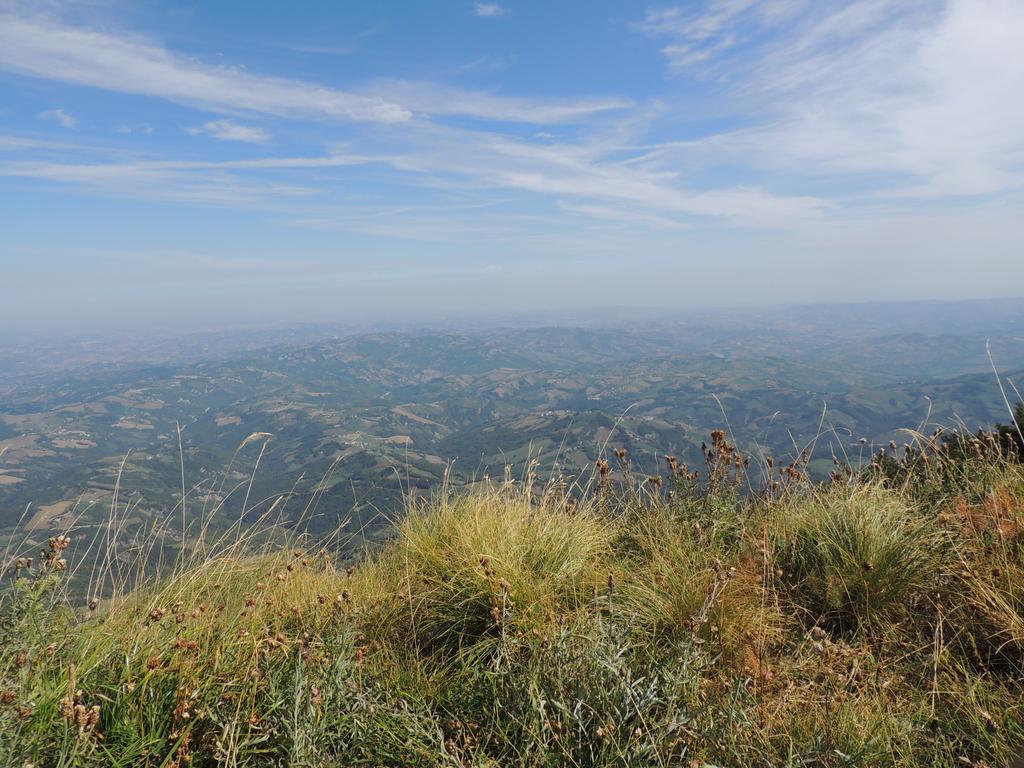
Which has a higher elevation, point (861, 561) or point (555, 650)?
point (555, 650)

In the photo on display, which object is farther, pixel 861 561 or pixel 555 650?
pixel 861 561

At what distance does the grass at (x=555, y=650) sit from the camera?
6.32 feet

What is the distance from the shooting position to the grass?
1.93 metres

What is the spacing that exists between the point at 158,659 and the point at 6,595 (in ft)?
3.67

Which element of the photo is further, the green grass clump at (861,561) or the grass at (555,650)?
the green grass clump at (861,561)

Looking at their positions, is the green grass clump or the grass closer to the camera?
the grass

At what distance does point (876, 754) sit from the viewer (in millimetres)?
1802

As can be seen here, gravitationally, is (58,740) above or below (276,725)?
above

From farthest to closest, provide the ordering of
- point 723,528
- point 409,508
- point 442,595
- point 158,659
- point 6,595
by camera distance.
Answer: point 409,508
point 723,528
point 442,595
point 6,595
point 158,659

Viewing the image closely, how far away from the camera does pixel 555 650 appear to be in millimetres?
2285

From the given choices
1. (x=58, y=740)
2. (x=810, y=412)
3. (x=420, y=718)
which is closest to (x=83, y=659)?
(x=58, y=740)

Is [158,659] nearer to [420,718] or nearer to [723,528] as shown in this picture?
[420,718]

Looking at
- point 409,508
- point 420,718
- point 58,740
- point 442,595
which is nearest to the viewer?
point 58,740

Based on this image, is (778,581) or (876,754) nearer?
(876,754)
